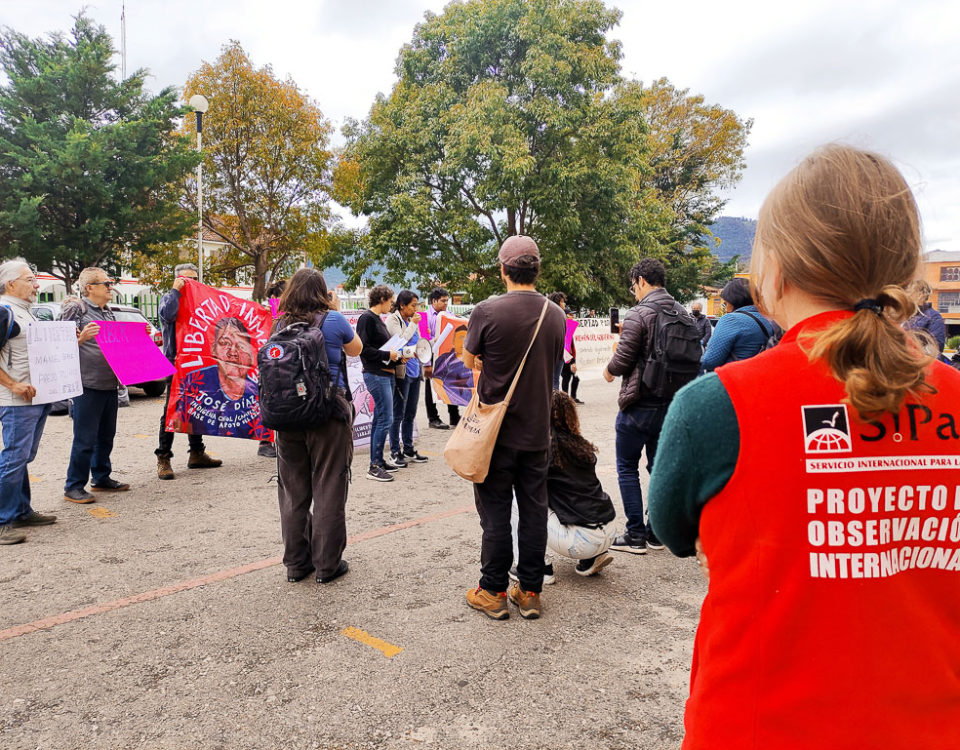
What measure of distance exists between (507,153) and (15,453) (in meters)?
17.5

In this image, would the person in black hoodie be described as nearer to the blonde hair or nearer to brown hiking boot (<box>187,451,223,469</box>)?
the blonde hair

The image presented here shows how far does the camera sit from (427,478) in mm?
6734

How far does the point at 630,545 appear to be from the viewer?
4.69 m

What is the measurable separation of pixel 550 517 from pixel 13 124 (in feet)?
76.5

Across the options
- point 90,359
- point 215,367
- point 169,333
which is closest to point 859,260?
point 90,359

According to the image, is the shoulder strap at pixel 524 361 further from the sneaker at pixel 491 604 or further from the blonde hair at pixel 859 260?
the blonde hair at pixel 859 260

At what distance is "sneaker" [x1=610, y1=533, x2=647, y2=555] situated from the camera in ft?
15.2

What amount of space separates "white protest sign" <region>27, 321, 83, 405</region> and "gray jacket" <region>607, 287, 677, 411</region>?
430 centimetres

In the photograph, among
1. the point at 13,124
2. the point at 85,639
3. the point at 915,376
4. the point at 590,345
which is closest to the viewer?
the point at 915,376

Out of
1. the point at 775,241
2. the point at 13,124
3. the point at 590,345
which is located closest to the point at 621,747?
the point at 775,241

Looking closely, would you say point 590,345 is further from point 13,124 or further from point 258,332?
point 13,124

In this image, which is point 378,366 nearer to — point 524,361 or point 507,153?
point 524,361

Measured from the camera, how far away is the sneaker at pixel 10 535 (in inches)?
185

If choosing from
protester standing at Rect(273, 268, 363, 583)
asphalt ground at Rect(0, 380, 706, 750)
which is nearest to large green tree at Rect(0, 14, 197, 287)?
asphalt ground at Rect(0, 380, 706, 750)
